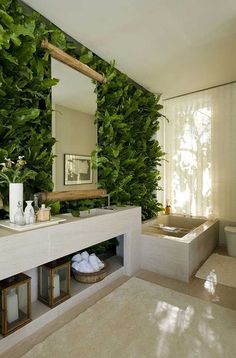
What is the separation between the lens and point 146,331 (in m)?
1.75

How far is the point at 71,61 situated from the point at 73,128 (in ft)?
2.31

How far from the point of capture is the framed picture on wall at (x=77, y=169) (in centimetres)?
245

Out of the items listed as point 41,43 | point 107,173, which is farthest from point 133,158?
point 41,43

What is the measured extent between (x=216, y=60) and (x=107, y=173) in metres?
2.12

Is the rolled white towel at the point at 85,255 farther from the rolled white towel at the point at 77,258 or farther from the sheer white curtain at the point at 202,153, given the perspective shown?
the sheer white curtain at the point at 202,153

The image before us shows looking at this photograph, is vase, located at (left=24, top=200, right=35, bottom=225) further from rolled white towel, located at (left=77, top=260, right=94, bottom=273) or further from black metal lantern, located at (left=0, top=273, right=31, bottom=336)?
rolled white towel, located at (left=77, top=260, right=94, bottom=273)

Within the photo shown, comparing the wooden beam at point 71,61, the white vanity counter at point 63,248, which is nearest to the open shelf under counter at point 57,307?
the white vanity counter at point 63,248

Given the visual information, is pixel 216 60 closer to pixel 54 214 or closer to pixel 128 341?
pixel 54 214

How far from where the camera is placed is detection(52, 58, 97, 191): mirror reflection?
2.33 m

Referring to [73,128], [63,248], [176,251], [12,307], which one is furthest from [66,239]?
[176,251]

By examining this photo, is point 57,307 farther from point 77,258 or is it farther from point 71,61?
point 71,61

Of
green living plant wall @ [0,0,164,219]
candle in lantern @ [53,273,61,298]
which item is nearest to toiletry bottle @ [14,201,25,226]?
green living plant wall @ [0,0,164,219]

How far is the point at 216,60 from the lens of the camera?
9.83ft

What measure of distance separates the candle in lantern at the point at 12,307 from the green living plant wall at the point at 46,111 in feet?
2.65
